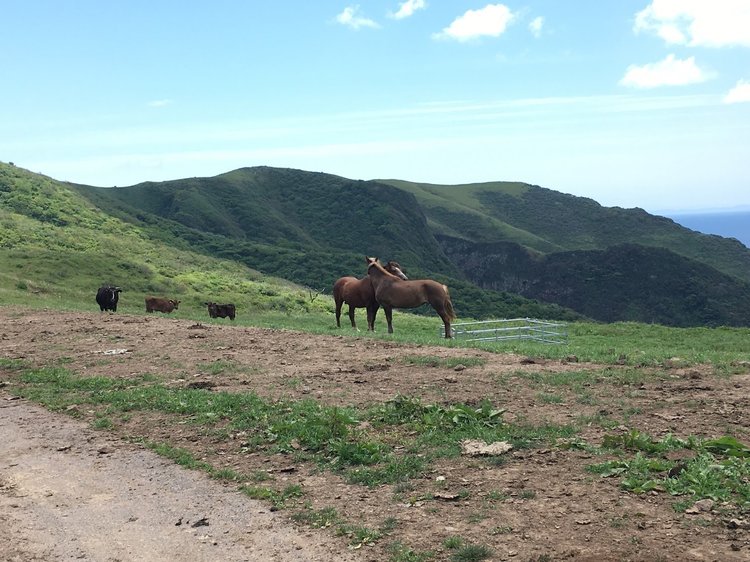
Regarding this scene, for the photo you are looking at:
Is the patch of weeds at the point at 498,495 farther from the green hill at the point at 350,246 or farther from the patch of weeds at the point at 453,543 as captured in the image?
the green hill at the point at 350,246

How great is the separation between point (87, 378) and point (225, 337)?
5.79 m

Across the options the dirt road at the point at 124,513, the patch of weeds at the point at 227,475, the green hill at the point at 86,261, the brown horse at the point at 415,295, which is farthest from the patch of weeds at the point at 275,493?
the green hill at the point at 86,261

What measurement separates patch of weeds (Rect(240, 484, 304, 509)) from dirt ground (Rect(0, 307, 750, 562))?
0.50ft

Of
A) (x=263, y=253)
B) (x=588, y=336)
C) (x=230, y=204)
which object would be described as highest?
(x=230, y=204)

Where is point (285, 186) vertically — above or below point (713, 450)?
above

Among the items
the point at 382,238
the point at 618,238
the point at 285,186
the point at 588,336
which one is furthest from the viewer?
the point at 618,238

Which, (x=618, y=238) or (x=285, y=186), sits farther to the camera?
(x=618, y=238)

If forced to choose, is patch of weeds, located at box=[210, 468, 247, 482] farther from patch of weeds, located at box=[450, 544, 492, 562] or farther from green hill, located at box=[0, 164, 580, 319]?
green hill, located at box=[0, 164, 580, 319]

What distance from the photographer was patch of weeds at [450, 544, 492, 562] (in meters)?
6.20

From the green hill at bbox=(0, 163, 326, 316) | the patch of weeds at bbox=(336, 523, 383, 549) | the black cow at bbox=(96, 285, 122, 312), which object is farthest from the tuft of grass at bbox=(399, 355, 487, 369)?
the green hill at bbox=(0, 163, 326, 316)

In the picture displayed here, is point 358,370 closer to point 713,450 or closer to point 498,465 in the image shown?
point 498,465

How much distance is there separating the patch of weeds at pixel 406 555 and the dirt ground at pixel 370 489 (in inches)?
3.2

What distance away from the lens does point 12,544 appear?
704 centimetres

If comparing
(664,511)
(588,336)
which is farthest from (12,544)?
(588,336)
